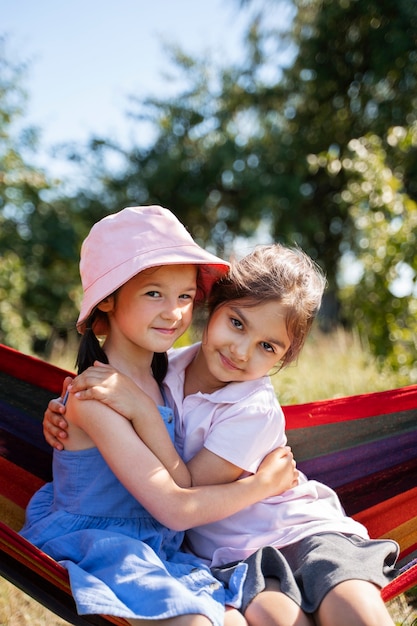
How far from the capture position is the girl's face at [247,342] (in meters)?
1.93

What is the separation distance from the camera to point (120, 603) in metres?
1.52

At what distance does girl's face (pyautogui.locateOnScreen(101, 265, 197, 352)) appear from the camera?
6.12ft

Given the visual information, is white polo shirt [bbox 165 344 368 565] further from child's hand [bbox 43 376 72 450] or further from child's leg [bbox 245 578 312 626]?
child's hand [bbox 43 376 72 450]

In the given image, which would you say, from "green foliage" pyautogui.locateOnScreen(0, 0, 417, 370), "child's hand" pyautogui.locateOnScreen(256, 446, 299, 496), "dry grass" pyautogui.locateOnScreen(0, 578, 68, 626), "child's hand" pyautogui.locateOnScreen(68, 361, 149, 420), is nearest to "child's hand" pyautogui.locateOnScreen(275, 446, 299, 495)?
"child's hand" pyautogui.locateOnScreen(256, 446, 299, 496)

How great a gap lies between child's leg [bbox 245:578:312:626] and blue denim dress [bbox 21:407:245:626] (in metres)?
0.05

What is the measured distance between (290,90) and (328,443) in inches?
456

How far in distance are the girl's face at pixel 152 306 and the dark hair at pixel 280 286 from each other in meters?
0.17

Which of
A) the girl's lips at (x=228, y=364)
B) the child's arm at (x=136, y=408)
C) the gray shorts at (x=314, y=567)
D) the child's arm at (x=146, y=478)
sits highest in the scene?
the girl's lips at (x=228, y=364)

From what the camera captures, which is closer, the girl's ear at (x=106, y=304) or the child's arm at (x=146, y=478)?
the child's arm at (x=146, y=478)

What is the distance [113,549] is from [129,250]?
0.74 meters

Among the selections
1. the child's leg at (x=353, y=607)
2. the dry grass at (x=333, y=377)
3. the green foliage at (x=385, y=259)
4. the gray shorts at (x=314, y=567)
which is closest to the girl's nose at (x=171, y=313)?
the gray shorts at (x=314, y=567)

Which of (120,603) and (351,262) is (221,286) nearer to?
(120,603)

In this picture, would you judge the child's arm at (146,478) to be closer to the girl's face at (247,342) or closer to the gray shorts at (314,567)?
the gray shorts at (314,567)

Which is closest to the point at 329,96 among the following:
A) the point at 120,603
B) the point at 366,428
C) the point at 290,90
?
the point at 290,90
